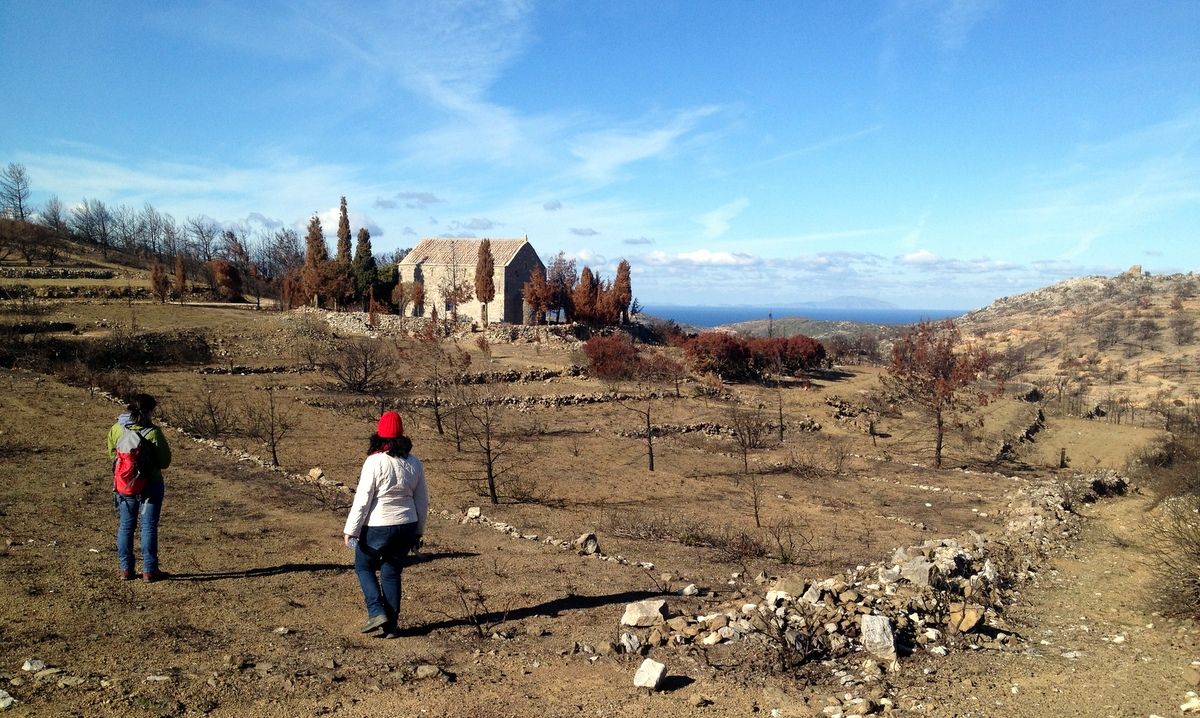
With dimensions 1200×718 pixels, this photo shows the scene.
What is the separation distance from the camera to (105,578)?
253 inches

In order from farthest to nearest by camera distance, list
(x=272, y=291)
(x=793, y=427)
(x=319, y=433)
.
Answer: (x=272, y=291) → (x=793, y=427) → (x=319, y=433)

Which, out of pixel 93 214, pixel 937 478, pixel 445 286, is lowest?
pixel 937 478

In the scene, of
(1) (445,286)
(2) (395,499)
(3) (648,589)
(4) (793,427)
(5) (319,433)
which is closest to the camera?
(2) (395,499)

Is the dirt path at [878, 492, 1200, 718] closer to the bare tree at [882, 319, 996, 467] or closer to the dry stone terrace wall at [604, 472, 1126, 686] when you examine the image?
the dry stone terrace wall at [604, 472, 1126, 686]

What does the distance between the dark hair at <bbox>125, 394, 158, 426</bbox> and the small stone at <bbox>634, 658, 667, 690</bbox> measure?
5.22 meters

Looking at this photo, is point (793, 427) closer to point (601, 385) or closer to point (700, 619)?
point (601, 385)

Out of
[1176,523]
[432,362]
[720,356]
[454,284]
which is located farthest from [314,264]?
[1176,523]

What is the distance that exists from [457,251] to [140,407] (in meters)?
46.4

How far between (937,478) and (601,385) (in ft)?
50.9

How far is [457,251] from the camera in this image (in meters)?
51.5

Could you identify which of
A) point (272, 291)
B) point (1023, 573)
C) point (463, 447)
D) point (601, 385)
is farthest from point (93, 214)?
point (1023, 573)

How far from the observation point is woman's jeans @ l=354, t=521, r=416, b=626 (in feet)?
17.9

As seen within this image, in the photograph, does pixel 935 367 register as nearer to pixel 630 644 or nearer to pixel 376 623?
pixel 630 644

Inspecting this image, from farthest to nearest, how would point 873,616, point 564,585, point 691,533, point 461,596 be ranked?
point 691,533 → point 564,585 → point 461,596 → point 873,616
